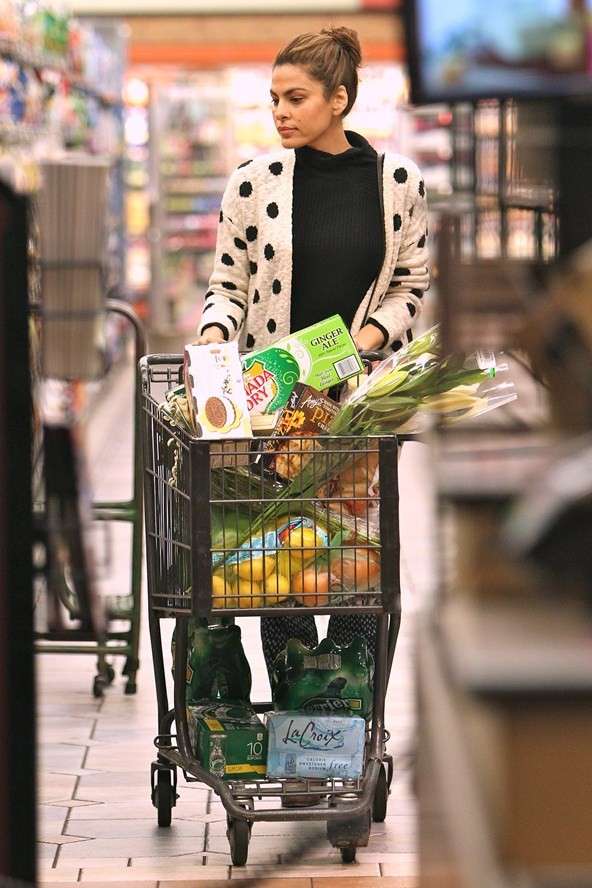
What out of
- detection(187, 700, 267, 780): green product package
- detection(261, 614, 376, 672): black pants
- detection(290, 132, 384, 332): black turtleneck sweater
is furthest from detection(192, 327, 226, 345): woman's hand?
detection(187, 700, 267, 780): green product package

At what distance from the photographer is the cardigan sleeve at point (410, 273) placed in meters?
3.59

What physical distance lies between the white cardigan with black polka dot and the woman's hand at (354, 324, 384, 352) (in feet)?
0.12

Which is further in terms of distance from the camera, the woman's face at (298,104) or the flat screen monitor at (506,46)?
the woman's face at (298,104)

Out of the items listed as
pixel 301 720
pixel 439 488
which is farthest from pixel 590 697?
pixel 301 720

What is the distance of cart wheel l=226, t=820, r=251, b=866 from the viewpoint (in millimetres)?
3229

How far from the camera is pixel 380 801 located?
3539 millimetres

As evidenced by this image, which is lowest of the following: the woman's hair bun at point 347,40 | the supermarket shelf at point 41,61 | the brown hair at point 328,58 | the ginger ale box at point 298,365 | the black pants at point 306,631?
the black pants at point 306,631

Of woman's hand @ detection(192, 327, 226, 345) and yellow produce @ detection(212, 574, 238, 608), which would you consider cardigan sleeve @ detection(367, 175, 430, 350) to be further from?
yellow produce @ detection(212, 574, 238, 608)

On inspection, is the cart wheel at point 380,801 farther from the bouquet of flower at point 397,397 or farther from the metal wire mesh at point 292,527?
the bouquet of flower at point 397,397

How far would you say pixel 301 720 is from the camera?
10.8 feet

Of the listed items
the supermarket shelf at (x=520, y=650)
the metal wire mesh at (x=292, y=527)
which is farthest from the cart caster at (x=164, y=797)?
the supermarket shelf at (x=520, y=650)

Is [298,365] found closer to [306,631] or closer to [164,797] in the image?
[306,631]

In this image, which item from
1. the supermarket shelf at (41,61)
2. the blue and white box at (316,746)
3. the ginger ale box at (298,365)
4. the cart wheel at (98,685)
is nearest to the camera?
the ginger ale box at (298,365)

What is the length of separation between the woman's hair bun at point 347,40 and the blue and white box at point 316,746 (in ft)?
4.96
